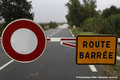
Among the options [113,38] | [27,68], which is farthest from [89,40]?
[27,68]

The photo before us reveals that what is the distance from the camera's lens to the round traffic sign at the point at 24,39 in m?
1.95

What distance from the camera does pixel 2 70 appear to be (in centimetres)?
489

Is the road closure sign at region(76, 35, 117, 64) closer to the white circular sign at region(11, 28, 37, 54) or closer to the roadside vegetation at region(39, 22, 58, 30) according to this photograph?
the white circular sign at region(11, 28, 37, 54)

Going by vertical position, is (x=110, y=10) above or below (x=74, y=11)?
below

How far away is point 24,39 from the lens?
1936mm

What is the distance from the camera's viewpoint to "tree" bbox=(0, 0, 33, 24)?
142ft

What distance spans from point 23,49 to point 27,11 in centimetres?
4620

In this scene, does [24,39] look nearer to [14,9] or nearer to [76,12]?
[14,9]

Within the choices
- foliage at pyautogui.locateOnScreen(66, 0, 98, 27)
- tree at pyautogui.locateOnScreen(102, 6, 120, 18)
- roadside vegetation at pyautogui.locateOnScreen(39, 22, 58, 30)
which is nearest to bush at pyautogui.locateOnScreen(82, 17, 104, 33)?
tree at pyautogui.locateOnScreen(102, 6, 120, 18)

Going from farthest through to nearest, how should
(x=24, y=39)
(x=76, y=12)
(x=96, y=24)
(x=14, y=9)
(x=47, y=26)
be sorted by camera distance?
(x=47, y=26) < (x=76, y=12) < (x=14, y=9) < (x=96, y=24) < (x=24, y=39)

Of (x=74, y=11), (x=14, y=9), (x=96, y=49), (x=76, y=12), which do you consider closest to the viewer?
(x=96, y=49)

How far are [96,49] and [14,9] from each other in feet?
153

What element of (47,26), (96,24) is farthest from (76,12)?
(96,24)

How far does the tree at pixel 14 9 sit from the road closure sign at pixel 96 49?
1692 inches
